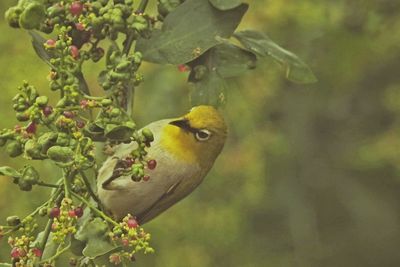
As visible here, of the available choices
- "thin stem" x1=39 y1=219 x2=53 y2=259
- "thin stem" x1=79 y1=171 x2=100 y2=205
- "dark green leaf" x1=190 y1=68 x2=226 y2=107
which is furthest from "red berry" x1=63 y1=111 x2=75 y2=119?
"dark green leaf" x1=190 y1=68 x2=226 y2=107

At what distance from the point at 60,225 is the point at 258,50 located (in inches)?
27.8

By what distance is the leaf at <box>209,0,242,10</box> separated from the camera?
2.26 metres

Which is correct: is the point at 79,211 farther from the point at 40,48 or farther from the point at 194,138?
the point at 194,138

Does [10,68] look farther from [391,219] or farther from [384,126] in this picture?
[391,219]

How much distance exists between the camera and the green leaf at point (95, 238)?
2012mm

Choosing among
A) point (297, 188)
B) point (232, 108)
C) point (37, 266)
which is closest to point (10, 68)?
point (232, 108)

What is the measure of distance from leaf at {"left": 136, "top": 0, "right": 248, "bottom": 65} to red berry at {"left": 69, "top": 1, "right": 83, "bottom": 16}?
0.80 feet

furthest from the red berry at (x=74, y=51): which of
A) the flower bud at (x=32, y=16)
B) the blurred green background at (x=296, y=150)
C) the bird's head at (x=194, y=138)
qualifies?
the blurred green background at (x=296, y=150)

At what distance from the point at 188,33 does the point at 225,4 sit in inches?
4.3

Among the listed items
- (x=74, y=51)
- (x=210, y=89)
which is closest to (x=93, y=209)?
(x=74, y=51)

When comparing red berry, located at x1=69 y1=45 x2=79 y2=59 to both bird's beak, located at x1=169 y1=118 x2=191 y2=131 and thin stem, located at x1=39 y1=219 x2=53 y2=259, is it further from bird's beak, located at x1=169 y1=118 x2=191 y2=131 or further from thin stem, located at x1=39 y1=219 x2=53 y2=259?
bird's beak, located at x1=169 y1=118 x2=191 y2=131

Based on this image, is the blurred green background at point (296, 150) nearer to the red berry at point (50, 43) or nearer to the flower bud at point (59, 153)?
the red berry at point (50, 43)

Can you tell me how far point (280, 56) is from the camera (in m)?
2.39

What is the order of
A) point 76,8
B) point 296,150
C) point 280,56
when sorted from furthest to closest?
point 296,150, point 280,56, point 76,8
